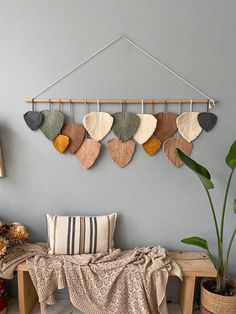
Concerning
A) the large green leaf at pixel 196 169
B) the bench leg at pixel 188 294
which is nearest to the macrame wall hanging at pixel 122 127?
the large green leaf at pixel 196 169

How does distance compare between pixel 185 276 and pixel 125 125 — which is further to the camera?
pixel 125 125

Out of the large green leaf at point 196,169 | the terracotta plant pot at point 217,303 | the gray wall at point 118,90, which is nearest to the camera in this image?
the large green leaf at point 196,169

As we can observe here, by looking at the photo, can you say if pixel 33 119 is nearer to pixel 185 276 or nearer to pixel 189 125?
pixel 189 125

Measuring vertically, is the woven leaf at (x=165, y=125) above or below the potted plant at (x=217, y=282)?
above

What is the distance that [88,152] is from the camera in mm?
1711

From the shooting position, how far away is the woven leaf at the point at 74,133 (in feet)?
5.59

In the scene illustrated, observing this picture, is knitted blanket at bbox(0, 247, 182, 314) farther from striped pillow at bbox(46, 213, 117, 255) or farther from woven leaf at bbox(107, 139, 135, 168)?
woven leaf at bbox(107, 139, 135, 168)

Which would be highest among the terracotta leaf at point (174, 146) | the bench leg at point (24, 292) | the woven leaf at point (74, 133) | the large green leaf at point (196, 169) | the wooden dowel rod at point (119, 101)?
the wooden dowel rod at point (119, 101)

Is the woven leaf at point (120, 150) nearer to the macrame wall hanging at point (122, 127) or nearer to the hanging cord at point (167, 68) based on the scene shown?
the macrame wall hanging at point (122, 127)

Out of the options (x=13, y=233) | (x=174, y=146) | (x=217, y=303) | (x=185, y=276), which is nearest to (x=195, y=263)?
(x=185, y=276)

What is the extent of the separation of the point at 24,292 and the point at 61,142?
3.35ft

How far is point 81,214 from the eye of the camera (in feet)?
5.88

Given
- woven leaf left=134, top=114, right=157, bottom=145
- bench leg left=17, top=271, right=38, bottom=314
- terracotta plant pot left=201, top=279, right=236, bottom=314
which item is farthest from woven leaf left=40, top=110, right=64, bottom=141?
terracotta plant pot left=201, top=279, right=236, bottom=314

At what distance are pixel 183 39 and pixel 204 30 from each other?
15 cm
